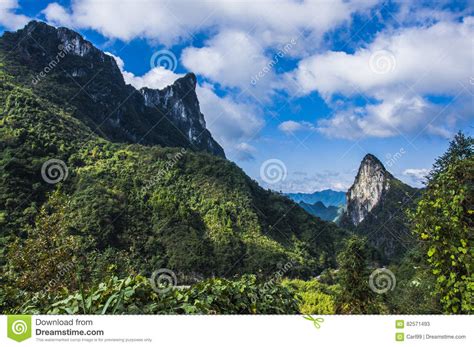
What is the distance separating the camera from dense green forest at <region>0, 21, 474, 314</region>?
2.18 metres

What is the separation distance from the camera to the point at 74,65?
78500mm

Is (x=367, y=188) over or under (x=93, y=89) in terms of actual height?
under

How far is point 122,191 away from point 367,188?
236ft

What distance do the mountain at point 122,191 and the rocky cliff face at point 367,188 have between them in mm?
32508

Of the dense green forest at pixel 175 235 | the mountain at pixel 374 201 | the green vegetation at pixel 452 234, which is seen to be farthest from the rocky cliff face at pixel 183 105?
the green vegetation at pixel 452 234

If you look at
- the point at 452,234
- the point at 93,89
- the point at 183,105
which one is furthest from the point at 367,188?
the point at 452,234

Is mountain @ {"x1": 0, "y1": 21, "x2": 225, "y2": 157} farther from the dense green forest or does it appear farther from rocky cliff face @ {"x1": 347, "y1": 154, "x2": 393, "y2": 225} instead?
rocky cliff face @ {"x1": 347, "y1": 154, "x2": 393, "y2": 225}

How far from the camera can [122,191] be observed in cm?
4406

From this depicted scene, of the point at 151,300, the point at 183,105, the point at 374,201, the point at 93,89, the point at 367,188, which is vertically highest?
the point at 183,105

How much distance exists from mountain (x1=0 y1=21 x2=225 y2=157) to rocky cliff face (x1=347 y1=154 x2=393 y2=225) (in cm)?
4582

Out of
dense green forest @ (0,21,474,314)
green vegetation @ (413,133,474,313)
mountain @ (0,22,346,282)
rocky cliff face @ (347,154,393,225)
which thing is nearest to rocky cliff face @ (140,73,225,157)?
mountain @ (0,22,346,282)

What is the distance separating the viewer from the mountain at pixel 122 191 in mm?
36156

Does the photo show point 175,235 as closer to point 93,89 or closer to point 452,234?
point 452,234

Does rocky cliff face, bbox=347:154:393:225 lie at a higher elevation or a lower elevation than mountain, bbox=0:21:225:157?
lower
